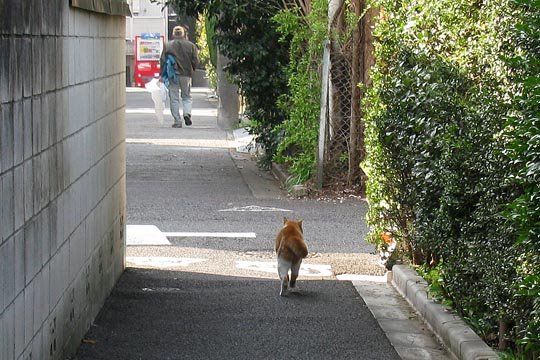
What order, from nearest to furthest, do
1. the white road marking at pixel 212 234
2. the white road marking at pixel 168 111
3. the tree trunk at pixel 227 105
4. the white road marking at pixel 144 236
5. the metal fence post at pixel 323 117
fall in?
the white road marking at pixel 144 236 < the white road marking at pixel 212 234 < the metal fence post at pixel 323 117 < the tree trunk at pixel 227 105 < the white road marking at pixel 168 111

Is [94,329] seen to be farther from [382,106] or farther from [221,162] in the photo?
[221,162]

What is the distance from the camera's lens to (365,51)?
16.3 metres

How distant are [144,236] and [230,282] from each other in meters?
2.83

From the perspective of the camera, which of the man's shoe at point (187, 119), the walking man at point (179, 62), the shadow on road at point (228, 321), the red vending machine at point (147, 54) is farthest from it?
the red vending machine at point (147, 54)

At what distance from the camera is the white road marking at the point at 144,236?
12828 millimetres

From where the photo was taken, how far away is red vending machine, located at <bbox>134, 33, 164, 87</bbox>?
5228 centimetres

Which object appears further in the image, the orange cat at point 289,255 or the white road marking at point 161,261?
the white road marking at point 161,261

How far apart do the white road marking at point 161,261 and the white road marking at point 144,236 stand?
0.87 meters

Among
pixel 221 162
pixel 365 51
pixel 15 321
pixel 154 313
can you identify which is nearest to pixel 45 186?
pixel 15 321

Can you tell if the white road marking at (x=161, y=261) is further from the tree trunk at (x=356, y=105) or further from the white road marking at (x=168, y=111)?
the white road marking at (x=168, y=111)

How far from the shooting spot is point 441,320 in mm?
8195

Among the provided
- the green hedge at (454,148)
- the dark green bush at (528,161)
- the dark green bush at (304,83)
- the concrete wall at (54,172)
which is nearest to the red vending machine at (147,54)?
the dark green bush at (304,83)

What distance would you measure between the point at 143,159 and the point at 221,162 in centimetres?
146

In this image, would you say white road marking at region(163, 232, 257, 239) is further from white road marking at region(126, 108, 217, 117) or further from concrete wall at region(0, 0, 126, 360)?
white road marking at region(126, 108, 217, 117)
